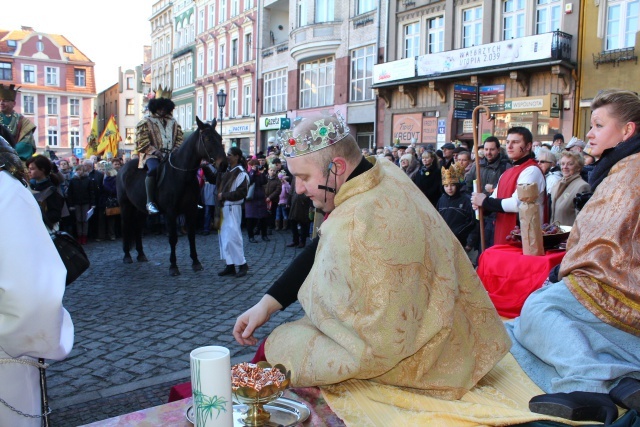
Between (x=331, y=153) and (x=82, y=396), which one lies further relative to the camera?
(x=82, y=396)

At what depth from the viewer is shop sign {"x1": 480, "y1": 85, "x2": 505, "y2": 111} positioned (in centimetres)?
1866

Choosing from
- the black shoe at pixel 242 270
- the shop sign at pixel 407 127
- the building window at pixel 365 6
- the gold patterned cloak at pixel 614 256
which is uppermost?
the building window at pixel 365 6

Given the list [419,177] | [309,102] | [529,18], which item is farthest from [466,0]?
[419,177]

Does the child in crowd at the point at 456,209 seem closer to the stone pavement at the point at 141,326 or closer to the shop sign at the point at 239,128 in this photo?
the stone pavement at the point at 141,326

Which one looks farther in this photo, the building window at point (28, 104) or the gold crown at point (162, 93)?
the building window at point (28, 104)

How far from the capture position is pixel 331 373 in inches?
75.9

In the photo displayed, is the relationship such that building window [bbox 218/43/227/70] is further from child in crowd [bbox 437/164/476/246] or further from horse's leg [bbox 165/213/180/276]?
child in crowd [bbox 437/164/476/246]

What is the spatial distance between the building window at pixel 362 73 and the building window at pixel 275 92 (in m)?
5.80

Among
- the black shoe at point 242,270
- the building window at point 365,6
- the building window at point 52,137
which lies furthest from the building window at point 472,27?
the building window at point 52,137

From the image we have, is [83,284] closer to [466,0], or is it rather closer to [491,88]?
[491,88]

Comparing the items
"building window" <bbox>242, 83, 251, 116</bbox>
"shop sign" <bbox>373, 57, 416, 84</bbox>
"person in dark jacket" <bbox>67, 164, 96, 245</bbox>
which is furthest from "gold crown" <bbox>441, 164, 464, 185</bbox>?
"building window" <bbox>242, 83, 251, 116</bbox>

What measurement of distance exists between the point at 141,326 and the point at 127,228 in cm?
443

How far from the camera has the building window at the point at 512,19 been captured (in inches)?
722

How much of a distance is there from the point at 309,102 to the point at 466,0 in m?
10.3
